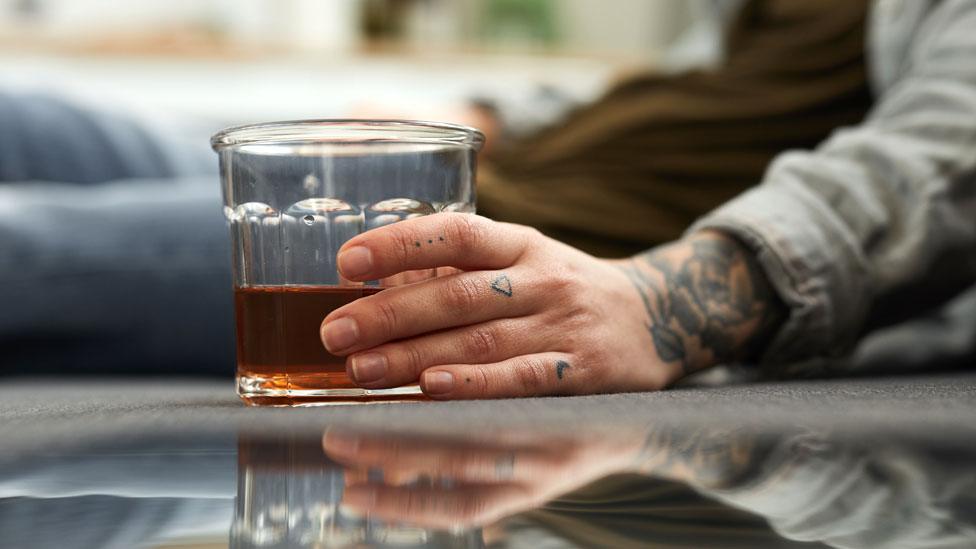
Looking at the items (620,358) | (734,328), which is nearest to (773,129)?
(734,328)

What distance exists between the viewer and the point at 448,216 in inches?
23.1

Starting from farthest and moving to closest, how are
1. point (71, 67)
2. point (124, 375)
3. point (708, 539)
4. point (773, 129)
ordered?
point (71, 67) < point (773, 129) < point (124, 375) < point (708, 539)

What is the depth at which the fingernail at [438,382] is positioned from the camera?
23.6 inches

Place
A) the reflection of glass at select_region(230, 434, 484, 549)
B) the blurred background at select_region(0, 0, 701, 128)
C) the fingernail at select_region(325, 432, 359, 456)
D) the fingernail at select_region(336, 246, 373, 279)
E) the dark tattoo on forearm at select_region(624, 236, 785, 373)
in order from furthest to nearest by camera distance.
Result: the blurred background at select_region(0, 0, 701, 128) < the dark tattoo on forearm at select_region(624, 236, 785, 373) < the fingernail at select_region(336, 246, 373, 279) < the fingernail at select_region(325, 432, 359, 456) < the reflection of glass at select_region(230, 434, 484, 549)

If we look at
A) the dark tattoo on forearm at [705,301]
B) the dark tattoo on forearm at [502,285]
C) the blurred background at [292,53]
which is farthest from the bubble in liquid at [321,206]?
the blurred background at [292,53]

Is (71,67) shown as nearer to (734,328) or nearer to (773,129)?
(773,129)

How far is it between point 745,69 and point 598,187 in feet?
0.93

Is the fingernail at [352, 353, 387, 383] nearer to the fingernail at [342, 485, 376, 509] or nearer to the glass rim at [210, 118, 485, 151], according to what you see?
the glass rim at [210, 118, 485, 151]

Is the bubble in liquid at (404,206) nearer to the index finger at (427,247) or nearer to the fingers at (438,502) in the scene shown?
the index finger at (427,247)

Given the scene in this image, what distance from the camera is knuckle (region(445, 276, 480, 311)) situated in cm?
60

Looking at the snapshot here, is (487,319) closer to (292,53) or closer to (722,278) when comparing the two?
(722,278)

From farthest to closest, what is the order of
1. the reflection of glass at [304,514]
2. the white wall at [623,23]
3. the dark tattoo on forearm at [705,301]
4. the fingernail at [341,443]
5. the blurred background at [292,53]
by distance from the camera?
the white wall at [623,23], the blurred background at [292,53], the dark tattoo on forearm at [705,301], the fingernail at [341,443], the reflection of glass at [304,514]

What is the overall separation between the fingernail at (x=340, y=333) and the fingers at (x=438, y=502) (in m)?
0.23

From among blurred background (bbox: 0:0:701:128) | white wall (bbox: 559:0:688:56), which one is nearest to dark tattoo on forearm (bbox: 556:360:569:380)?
blurred background (bbox: 0:0:701:128)
